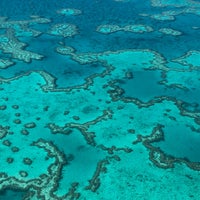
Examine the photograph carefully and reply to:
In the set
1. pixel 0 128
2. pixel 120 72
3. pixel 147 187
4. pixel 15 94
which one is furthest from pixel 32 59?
pixel 147 187

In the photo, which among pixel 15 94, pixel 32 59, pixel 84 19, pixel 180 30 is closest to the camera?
pixel 15 94

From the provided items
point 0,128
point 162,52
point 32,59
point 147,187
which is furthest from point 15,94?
point 162,52

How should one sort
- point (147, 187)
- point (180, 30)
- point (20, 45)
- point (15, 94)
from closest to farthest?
1. point (147, 187)
2. point (15, 94)
3. point (20, 45)
4. point (180, 30)

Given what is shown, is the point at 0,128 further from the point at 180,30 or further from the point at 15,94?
the point at 180,30

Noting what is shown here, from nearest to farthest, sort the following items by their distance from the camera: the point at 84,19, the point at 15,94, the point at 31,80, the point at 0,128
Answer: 1. the point at 0,128
2. the point at 15,94
3. the point at 31,80
4. the point at 84,19

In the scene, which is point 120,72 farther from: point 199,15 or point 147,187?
point 199,15

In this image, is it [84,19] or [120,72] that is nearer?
[120,72]
